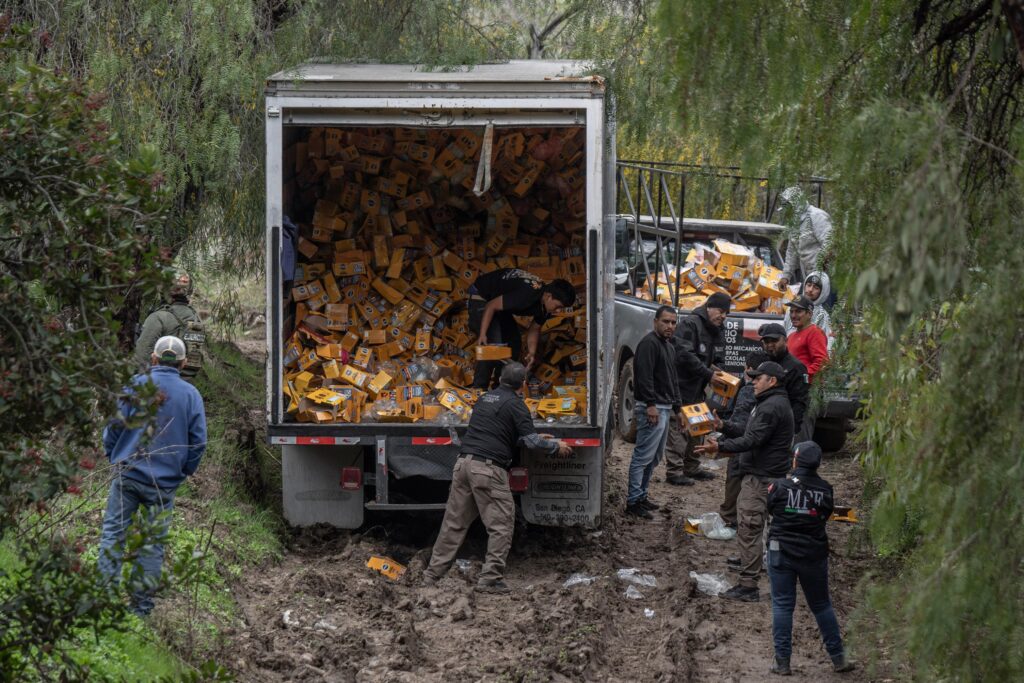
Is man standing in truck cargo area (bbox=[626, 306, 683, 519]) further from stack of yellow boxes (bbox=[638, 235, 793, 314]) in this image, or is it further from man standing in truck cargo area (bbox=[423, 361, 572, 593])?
stack of yellow boxes (bbox=[638, 235, 793, 314])

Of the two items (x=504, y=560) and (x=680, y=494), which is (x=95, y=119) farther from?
(x=680, y=494)

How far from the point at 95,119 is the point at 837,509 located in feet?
24.8

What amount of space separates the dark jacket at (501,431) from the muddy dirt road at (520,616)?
2.93 feet

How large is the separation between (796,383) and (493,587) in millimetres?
2753

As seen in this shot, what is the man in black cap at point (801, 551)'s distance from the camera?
680 centimetres

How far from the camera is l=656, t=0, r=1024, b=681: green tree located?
3711 millimetres

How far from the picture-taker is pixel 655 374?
1040 centimetres

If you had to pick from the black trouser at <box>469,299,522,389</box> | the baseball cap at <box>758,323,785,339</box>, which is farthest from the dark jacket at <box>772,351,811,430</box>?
the black trouser at <box>469,299,522,389</box>

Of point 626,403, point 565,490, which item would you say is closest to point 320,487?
point 565,490

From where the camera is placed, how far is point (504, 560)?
8.51m

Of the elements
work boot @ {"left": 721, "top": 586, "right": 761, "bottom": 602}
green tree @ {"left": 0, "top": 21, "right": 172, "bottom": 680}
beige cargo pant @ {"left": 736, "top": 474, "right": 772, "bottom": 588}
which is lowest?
work boot @ {"left": 721, "top": 586, "right": 761, "bottom": 602}

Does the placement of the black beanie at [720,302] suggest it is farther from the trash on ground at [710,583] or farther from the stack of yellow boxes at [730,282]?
the trash on ground at [710,583]

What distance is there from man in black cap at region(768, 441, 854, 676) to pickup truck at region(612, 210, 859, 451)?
4274 mm

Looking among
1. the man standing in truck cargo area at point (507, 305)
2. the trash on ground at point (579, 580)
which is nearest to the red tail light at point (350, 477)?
the man standing in truck cargo area at point (507, 305)
